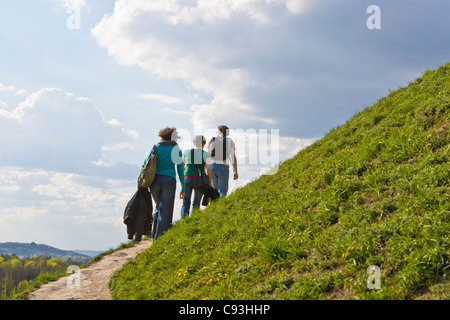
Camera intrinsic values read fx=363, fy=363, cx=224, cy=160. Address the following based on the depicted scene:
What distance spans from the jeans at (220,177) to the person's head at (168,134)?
7.23ft

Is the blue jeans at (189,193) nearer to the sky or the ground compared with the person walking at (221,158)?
nearer to the ground

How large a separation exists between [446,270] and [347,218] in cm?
183

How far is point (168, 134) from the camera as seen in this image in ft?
34.7

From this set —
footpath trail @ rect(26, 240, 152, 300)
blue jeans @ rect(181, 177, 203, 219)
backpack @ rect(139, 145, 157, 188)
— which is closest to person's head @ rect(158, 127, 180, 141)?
backpack @ rect(139, 145, 157, 188)

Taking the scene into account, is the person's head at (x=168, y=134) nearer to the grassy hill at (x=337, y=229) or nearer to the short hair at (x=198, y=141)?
the short hair at (x=198, y=141)

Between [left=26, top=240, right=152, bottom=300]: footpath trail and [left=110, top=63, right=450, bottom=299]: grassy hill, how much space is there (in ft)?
1.72

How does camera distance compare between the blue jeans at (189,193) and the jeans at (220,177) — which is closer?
the blue jeans at (189,193)

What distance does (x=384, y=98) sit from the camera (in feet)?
40.0

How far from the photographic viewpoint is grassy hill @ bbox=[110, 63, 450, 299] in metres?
5.23

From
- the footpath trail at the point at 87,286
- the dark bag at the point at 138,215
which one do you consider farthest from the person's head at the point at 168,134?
the footpath trail at the point at 87,286

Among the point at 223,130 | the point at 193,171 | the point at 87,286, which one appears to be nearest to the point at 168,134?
the point at 193,171

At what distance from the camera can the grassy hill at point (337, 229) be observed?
5234 millimetres

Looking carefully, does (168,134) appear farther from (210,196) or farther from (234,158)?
(234,158)
